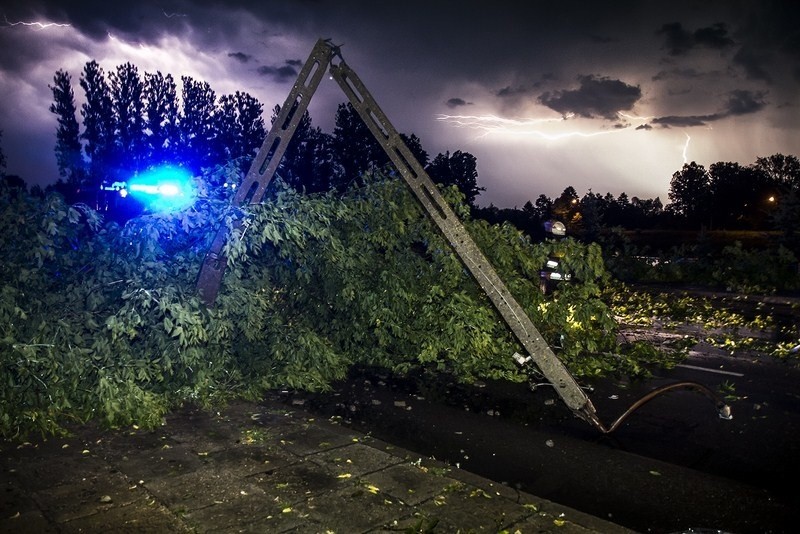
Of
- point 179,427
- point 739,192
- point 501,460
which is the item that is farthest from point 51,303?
point 739,192

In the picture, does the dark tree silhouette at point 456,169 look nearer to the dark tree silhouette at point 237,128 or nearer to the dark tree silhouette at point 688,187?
the dark tree silhouette at point 237,128

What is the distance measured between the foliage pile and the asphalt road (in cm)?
70

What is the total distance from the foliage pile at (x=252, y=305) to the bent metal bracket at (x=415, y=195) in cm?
29

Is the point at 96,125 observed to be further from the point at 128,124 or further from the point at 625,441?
the point at 625,441

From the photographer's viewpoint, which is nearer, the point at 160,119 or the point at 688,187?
the point at 160,119

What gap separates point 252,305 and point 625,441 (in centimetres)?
433

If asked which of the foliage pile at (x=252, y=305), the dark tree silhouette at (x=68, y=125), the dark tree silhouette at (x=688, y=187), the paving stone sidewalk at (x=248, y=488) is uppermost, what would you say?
the dark tree silhouette at (x=688, y=187)

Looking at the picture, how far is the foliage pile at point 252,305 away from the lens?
575 cm

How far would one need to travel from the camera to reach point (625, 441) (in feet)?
18.9

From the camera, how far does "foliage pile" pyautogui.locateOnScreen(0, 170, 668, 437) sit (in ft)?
18.9

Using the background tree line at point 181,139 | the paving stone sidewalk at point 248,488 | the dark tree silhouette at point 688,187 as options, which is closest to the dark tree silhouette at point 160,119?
the background tree line at point 181,139

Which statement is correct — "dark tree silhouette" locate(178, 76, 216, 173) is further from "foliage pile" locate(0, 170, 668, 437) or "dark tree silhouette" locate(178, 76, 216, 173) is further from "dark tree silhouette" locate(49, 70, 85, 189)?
"foliage pile" locate(0, 170, 668, 437)

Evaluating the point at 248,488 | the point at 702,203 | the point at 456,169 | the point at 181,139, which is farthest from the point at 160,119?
the point at 702,203

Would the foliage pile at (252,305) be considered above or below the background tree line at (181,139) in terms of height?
below
